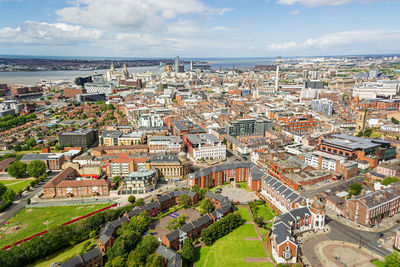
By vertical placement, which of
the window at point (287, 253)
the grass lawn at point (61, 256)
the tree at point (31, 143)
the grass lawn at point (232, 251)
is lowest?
the grass lawn at point (61, 256)

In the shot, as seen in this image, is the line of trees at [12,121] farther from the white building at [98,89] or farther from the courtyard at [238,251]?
the courtyard at [238,251]

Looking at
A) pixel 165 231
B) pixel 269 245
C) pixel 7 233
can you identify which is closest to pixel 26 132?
pixel 7 233

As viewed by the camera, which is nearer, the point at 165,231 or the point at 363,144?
the point at 165,231

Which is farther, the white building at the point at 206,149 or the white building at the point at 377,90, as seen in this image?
the white building at the point at 377,90

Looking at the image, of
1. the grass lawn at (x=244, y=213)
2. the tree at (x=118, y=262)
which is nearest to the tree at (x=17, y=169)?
the tree at (x=118, y=262)

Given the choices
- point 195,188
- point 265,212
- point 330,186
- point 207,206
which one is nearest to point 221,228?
point 207,206

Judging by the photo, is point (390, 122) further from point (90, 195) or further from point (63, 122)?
point (63, 122)

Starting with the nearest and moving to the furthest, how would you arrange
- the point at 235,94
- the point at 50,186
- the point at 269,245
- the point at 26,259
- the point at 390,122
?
the point at 26,259
the point at 269,245
the point at 50,186
the point at 390,122
the point at 235,94
